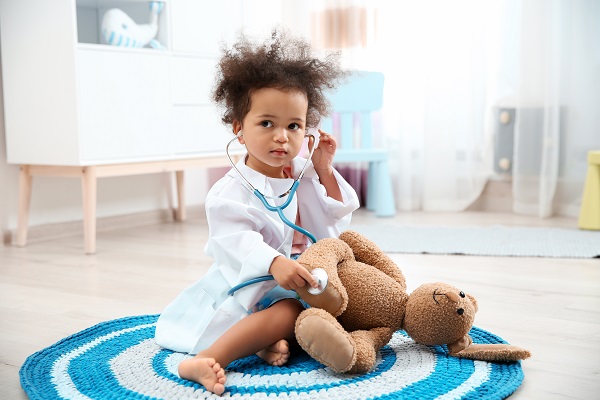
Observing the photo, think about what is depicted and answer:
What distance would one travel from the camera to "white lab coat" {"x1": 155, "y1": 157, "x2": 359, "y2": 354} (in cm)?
113

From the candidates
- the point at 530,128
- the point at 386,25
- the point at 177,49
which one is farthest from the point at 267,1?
the point at 530,128

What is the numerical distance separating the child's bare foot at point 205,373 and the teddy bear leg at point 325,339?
125 millimetres

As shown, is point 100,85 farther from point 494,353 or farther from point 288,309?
point 494,353

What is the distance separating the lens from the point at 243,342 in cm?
108

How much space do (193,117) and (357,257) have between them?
4.89ft

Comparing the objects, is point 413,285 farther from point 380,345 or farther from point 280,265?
point 280,265

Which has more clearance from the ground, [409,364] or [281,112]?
[281,112]

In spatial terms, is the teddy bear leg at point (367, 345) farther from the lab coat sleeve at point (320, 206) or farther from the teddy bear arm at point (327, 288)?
the lab coat sleeve at point (320, 206)

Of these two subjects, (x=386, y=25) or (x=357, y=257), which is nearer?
(x=357, y=257)

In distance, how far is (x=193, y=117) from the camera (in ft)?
8.50

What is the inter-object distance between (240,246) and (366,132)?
2054mm

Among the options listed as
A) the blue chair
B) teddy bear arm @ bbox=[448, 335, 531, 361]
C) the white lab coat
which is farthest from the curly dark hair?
the blue chair

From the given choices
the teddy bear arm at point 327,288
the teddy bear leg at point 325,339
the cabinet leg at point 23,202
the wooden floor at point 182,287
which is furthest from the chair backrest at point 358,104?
the teddy bear leg at point 325,339

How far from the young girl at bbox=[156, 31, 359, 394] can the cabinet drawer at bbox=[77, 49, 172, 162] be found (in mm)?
1085
